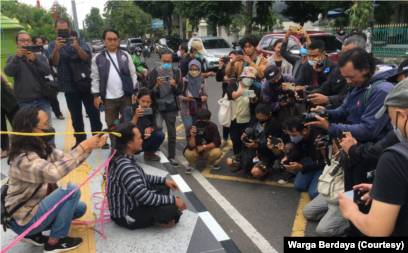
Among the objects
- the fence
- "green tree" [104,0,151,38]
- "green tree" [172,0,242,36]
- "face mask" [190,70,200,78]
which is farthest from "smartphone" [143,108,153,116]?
"green tree" [104,0,151,38]

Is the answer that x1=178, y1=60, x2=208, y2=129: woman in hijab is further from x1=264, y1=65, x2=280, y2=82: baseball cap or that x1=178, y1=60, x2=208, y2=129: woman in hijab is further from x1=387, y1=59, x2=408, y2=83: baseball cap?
x1=387, y1=59, x2=408, y2=83: baseball cap

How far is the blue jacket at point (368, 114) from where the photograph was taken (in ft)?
9.14

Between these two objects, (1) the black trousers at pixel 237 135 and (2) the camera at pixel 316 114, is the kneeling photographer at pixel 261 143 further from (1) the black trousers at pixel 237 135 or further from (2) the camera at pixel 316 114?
(2) the camera at pixel 316 114

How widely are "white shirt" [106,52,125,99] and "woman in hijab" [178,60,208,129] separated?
935 millimetres

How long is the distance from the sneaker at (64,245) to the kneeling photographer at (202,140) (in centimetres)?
209

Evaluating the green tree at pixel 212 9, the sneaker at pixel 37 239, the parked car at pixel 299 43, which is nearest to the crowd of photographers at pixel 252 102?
the sneaker at pixel 37 239

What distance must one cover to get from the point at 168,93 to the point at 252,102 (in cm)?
127

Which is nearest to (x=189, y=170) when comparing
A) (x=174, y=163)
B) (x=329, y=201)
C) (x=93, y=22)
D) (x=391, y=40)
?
(x=174, y=163)

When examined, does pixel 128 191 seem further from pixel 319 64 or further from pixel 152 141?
pixel 319 64

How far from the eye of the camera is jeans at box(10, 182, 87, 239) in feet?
8.96

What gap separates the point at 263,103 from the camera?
15.1 feet

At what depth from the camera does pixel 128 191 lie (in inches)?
120

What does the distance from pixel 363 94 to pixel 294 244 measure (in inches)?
60.8

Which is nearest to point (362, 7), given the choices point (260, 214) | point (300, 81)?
point (300, 81)
